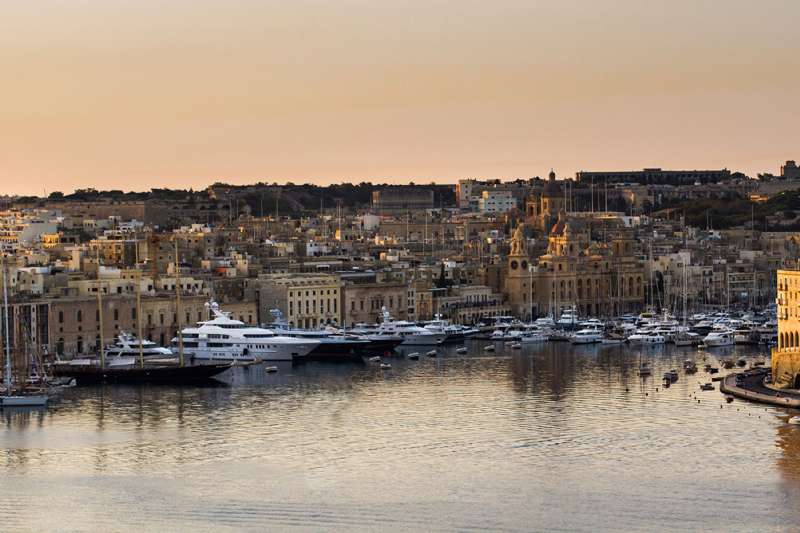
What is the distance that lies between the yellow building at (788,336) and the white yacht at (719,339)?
1204 cm

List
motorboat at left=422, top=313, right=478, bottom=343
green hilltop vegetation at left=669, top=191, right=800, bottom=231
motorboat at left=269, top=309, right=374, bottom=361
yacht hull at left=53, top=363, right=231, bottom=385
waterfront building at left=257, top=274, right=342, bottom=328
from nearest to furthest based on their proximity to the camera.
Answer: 1. yacht hull at left=53, top=363, right=231, bottom=385
2. motorboat at left=269, top=309, right=374, bottom=361
3. motorboat at left=422, top=313, right=478, bottom=343
4. waterfront building at left=257, top=274, right=342, bottom=328
5. green hilltop vegetation at left=669, top=191, right=800, bottom=231

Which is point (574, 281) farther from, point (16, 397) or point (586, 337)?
point (16, 397)

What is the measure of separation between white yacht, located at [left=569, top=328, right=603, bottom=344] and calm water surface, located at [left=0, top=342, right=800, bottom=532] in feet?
32.1

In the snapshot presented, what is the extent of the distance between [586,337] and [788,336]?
573 inches

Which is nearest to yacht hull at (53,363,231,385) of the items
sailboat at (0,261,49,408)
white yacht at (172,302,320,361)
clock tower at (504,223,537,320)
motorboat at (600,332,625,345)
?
white yacht at (172,302,320,361)

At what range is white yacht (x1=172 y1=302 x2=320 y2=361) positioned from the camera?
43312 mm

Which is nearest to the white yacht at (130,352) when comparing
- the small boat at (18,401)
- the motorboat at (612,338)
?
the small boat at (18,401)

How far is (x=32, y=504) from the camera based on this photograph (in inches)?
998

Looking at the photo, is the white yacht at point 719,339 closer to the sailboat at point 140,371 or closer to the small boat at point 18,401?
the sailboat at point 140,371

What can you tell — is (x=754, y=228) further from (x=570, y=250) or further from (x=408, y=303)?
(x=408, y=303)

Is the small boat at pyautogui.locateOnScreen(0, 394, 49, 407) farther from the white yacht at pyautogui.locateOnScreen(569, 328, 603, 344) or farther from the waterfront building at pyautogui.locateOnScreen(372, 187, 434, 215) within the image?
the waterfront building at pyautogui.locateOnScreen(372, 187, 434, 215)

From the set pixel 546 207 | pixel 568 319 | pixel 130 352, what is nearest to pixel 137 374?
pixel 130 352

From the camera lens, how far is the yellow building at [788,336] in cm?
3384

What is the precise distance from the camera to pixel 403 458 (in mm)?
28469
